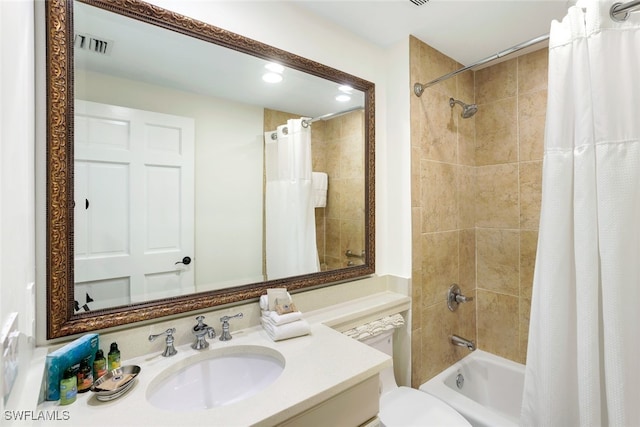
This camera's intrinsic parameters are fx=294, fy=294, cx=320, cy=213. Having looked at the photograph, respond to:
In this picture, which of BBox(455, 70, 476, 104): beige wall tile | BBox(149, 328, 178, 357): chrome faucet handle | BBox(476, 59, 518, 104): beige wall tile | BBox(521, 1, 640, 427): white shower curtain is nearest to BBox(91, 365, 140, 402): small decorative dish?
BBox(149, 328, 178, 357): chrome faucet handle

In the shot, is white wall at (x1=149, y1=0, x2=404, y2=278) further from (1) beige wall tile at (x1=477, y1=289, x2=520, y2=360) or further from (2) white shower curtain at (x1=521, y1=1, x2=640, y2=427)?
(1) beige wall tile at (x1=477, y1=289, x2=520, y2=360)

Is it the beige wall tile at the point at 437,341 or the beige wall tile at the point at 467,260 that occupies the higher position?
the beige wall tile at the point at 467,260

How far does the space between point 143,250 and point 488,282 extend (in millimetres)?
2187

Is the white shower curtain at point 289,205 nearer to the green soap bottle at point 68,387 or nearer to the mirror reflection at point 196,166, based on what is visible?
the mirror reflection at point 196,166

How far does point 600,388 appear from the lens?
3.48 feet

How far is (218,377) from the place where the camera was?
1069mm

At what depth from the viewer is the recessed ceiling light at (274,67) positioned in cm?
137

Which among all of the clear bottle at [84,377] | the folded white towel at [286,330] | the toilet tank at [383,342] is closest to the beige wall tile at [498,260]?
the toilet tank at [383,342]

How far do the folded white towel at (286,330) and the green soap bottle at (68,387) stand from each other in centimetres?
60

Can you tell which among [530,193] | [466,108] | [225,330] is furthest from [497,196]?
[225,330]

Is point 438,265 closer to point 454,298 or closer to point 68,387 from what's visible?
point 454,298

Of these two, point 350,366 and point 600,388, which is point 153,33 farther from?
point 600,388

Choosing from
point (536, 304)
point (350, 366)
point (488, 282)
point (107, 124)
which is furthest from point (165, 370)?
→ point (488, 282)

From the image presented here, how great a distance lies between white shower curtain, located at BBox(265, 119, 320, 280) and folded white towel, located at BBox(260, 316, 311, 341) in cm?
24
